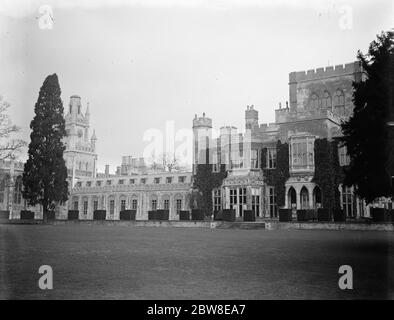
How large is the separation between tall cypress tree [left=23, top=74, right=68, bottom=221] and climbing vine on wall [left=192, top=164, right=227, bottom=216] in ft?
40.9

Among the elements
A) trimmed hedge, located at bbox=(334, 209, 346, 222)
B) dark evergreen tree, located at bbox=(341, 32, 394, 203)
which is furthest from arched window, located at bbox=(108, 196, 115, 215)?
dark evergreen tree, located at bbox=(341, 32, 394, 203)

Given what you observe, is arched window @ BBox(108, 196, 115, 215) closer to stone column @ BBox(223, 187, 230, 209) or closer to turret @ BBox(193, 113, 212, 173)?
turret @ BBox(193, 113, 212, 173)

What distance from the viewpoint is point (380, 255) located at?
1038cm

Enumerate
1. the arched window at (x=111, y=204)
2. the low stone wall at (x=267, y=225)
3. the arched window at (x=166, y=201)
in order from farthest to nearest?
the arched window at (x=111, y=204), the arched window at (x=166, y=201), the low stone wall at (x=267, y=225)

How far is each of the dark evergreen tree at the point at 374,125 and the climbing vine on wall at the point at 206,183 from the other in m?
25.9

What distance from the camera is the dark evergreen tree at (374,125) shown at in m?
10.9

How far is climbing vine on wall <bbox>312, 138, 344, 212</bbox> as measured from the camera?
30641 mm

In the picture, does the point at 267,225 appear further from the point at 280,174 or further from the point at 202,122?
the point at 202,122

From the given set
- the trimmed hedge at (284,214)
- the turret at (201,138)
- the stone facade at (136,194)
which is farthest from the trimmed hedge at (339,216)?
the stone facade at (136,194)

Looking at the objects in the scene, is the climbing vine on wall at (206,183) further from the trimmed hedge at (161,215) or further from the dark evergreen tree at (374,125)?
the dark evergreen tree at (374,125)

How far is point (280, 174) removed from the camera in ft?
111

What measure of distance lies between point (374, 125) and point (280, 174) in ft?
74.4

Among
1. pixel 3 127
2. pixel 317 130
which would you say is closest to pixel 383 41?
pixel 3 127
